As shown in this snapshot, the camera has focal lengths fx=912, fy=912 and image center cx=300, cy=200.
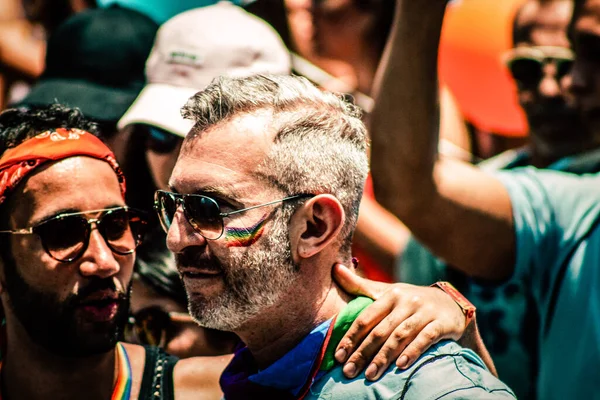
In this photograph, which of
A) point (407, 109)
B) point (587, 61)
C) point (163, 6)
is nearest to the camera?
point (407, 109)

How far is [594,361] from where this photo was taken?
320 cm

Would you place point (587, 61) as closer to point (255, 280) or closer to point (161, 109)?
point (161, 109)

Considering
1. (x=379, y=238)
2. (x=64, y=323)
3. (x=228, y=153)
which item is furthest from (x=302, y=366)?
(x=379, y=238)

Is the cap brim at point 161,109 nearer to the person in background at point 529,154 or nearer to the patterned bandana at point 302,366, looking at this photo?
the person in background at point 529,154

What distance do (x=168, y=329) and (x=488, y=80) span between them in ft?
9.20

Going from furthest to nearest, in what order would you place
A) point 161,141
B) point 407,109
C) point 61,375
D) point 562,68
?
point 562,68, point 161,141, point 407,109, point 61,375

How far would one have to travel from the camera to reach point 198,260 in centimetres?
253

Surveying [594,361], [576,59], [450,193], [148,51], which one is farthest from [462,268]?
[148,51]

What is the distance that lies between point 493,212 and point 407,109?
499mm

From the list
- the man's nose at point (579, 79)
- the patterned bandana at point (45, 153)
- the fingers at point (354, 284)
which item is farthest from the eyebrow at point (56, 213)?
the man's nose at point (579, 79)

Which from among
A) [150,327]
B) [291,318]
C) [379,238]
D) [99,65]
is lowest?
[379,238]

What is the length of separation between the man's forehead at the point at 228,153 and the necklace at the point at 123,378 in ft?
2.62

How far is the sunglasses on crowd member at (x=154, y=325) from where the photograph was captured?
11.7 ft

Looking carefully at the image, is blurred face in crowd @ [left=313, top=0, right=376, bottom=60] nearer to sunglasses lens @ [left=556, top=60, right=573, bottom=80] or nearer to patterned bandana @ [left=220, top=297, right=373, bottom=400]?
sunglasses lens @ [left=556, top=60, right=573, bottom=80]
